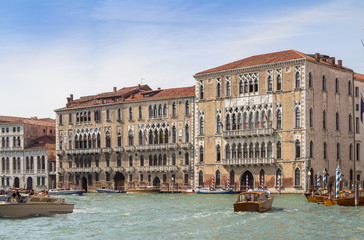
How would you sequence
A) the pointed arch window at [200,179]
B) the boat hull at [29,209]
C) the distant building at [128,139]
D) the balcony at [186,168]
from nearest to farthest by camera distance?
1. the boat hull at [29,209]
2. the pointed arch window at [200,179]
3. the balcony at [186,168]
4. the distant building at [128,139]

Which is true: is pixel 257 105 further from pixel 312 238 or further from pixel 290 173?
pixel 312 238

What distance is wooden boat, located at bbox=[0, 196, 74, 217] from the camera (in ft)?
111

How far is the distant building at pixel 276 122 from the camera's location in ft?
182

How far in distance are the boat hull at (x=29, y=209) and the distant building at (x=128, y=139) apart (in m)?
27.4

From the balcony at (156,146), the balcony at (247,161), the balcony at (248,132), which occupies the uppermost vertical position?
the balcony at (248,132)

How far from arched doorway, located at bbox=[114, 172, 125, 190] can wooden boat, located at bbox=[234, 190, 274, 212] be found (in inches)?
1252

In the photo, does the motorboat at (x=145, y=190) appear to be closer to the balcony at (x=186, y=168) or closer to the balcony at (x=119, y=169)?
the balcony at (x=186, y=168)

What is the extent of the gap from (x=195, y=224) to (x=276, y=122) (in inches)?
1031

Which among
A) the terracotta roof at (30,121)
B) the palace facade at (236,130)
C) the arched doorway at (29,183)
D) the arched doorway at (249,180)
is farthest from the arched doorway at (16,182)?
the arched doorway at (249,180)

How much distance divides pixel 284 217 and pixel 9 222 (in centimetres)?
1233

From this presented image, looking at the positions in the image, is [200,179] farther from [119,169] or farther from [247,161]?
[119,169]

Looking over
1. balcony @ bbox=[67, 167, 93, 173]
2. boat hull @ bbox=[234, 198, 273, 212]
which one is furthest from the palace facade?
boat hull @ bbox=[234, 198, 273, 212]

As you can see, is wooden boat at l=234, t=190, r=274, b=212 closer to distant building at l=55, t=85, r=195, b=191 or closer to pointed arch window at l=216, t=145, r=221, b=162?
pointed arch window at l=216, t=145, r=221, b=162

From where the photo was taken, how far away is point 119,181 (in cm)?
6825
